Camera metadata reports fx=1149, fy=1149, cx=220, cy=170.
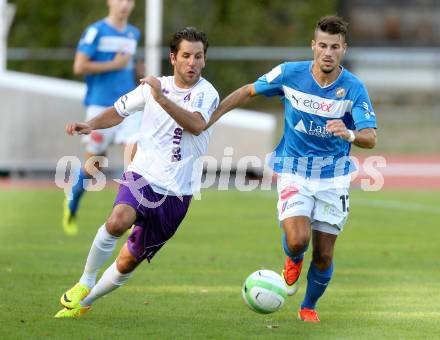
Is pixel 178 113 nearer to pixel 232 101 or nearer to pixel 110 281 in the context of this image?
pixel 232 101

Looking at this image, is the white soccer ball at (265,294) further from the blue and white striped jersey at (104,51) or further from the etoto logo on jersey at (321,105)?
the blue and white striped jersey at (104,51)

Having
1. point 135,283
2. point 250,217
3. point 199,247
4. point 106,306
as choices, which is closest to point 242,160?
point 250,217

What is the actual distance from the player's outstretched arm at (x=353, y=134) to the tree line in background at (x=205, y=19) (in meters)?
20.5

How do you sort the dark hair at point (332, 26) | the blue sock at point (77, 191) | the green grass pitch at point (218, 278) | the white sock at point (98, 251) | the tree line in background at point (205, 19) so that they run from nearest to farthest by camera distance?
the green grass pitch at point (218, 278) → the white sock at point (98, 251) → the dark hair at point (332, 26) → the blue sock at point (77, 191) → the tree line in background at point (205, 19)

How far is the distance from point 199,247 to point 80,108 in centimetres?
796

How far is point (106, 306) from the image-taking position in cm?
813

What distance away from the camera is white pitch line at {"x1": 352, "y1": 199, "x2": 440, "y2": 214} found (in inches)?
616

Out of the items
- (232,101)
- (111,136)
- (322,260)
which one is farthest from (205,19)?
(322,260)

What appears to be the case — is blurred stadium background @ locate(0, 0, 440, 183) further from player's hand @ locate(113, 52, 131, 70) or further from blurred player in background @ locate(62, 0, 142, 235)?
player's hand @ locate(113, 52, 131, 70)

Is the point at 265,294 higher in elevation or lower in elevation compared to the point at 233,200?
higher

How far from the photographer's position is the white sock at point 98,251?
294 inches

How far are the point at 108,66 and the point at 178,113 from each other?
574 cm

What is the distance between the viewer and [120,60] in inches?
512

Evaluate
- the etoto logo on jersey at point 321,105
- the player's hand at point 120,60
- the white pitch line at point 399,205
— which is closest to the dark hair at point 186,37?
the etoto logo on jersey at point 321,105
